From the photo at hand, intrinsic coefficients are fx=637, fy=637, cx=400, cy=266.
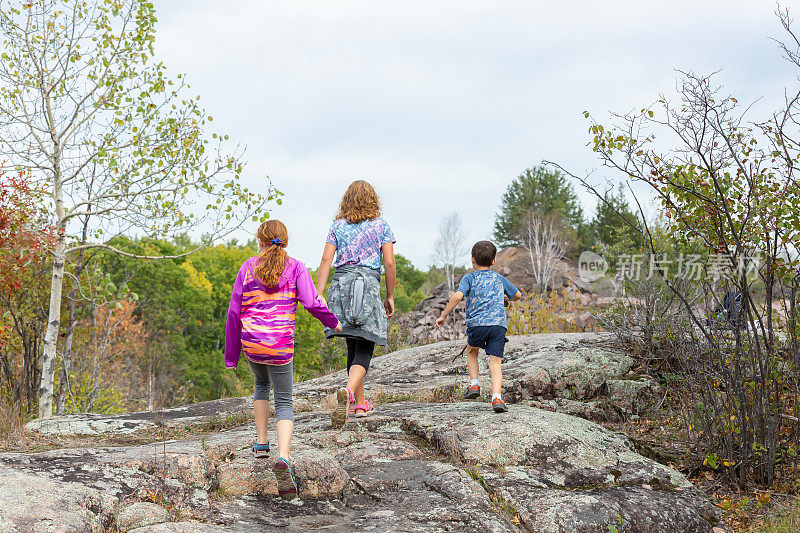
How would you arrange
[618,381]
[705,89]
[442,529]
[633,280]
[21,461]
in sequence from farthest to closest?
[633,280] < [618,381] < [705,89] < [21,461] < [442,529]

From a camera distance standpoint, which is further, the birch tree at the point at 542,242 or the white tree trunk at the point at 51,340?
the birch tree at the point at 542,242

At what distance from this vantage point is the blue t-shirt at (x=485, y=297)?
6.36 meters

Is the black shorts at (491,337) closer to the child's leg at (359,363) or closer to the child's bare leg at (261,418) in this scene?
the child's leg at (359,363)

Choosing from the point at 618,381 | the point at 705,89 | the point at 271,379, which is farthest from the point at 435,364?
the point at 705,89

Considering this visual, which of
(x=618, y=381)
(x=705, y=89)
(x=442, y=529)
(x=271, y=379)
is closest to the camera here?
(x=442, y=529)

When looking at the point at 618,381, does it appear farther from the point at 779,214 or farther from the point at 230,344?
the point at 230,344

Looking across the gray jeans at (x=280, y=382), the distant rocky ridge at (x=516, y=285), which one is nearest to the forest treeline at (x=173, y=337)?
the distant rocky ridge at (x=516, y=285)

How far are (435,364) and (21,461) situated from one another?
19.0ft

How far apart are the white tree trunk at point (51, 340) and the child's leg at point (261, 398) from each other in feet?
20.2

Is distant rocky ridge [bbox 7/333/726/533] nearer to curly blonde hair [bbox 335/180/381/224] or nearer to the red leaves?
curly blonde hair [bbox 335/180/381/224]

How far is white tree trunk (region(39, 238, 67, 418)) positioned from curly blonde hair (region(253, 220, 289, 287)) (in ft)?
21.6

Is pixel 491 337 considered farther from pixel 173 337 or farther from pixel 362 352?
pixel 173 337

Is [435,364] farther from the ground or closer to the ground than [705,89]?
closer to the ground

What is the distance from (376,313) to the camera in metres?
5.74
